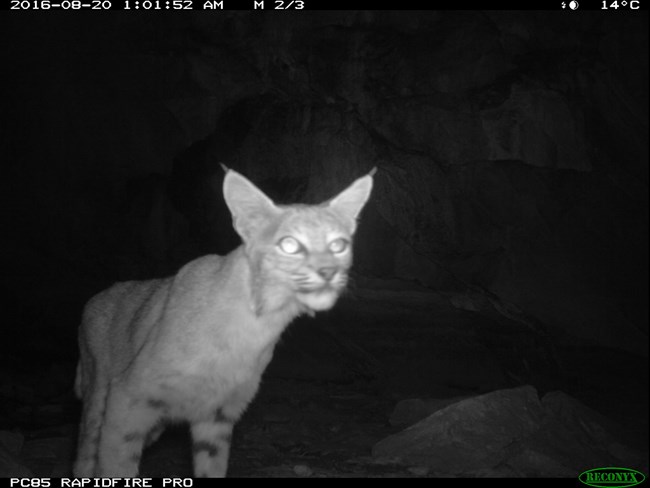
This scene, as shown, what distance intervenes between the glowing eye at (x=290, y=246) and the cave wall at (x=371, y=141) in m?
4.53

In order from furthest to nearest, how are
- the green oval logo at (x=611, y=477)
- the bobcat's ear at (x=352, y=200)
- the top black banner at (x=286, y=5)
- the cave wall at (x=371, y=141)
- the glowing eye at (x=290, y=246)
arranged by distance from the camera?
the cave wall at (x=371, y=141)
the top black banner at (x=286, y=5)
the green oval logo at (x=611, y=477)
the bobcat's ear at (x=352, y=200)
the glowing eye at (x=290, y=246)

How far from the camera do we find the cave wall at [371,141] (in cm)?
760

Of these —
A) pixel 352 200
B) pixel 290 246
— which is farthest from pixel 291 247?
pixel 352 200

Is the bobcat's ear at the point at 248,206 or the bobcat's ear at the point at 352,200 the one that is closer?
the bobcat's ear at the point at 248,206

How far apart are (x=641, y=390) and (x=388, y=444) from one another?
11.0ft

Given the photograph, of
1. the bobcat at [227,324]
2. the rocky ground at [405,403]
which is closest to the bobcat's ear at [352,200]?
the bobcat at [227,324]

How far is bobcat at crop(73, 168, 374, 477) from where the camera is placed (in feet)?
14.4

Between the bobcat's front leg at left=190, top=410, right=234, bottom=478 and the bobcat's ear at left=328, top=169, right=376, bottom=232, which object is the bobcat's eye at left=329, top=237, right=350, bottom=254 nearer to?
the bobcat's ear at left=328, top=169, right=376, bottom=232

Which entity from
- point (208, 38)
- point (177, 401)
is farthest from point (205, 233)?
point (177, 401)

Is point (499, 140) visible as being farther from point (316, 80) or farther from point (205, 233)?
point (205, 233)

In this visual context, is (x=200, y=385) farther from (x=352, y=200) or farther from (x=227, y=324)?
(x=352, y=200)

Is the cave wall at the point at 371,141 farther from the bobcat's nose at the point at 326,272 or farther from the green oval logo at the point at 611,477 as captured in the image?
the bobcat's nose at the point at 326,272

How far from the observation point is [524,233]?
8586 millimetres

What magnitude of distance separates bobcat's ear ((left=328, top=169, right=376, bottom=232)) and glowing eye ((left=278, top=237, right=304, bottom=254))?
2.02ft
